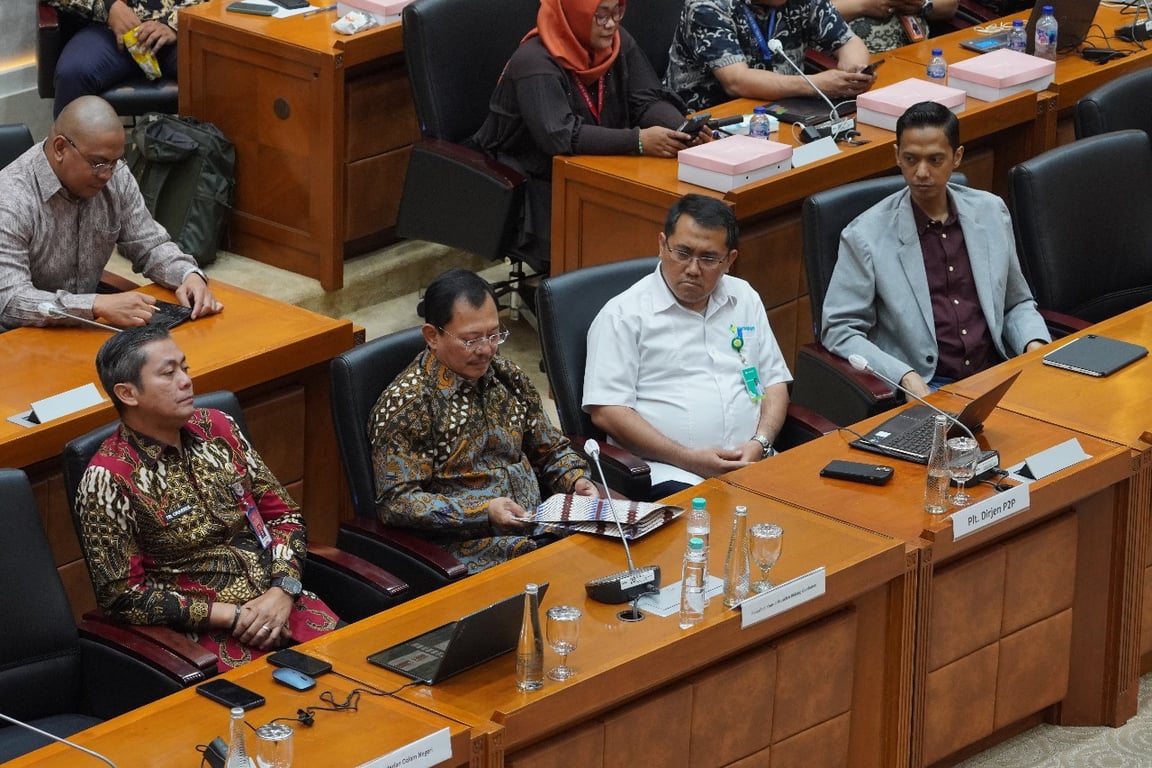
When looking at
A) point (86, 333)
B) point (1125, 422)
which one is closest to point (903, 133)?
point (1125, 422)

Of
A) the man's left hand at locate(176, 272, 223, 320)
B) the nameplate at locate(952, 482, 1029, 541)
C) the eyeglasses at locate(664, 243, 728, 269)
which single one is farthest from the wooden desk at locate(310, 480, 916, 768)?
the man's left hand at locate(176, 272, 223, 320)

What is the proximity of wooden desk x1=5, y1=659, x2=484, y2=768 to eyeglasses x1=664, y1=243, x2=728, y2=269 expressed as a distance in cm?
152

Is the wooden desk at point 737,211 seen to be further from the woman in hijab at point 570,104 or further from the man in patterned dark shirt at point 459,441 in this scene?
the man in patterned dark shirt at point 459,441

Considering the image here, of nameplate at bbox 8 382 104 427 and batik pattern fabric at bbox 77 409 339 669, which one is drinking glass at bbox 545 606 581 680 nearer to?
batik pattern fabric at bbox 77 409 339 669

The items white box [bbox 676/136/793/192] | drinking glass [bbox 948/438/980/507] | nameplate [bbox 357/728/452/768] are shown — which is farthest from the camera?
white box [bbox 676/136/793/192]

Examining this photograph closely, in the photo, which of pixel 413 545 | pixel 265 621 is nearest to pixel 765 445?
pixel 413 545

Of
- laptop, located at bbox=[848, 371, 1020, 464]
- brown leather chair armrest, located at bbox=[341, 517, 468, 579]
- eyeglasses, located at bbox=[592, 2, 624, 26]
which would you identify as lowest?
brown leather chair armrest, located at bbox=[341, 517, 468, 579]

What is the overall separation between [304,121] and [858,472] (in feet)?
8.67

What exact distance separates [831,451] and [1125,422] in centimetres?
62

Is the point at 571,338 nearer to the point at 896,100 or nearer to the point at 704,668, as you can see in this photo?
the point at 704,668

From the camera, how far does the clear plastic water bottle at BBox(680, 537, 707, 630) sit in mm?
3133

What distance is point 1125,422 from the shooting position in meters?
3.96

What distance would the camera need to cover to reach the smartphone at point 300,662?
117 inches

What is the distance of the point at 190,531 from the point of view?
136 inches
